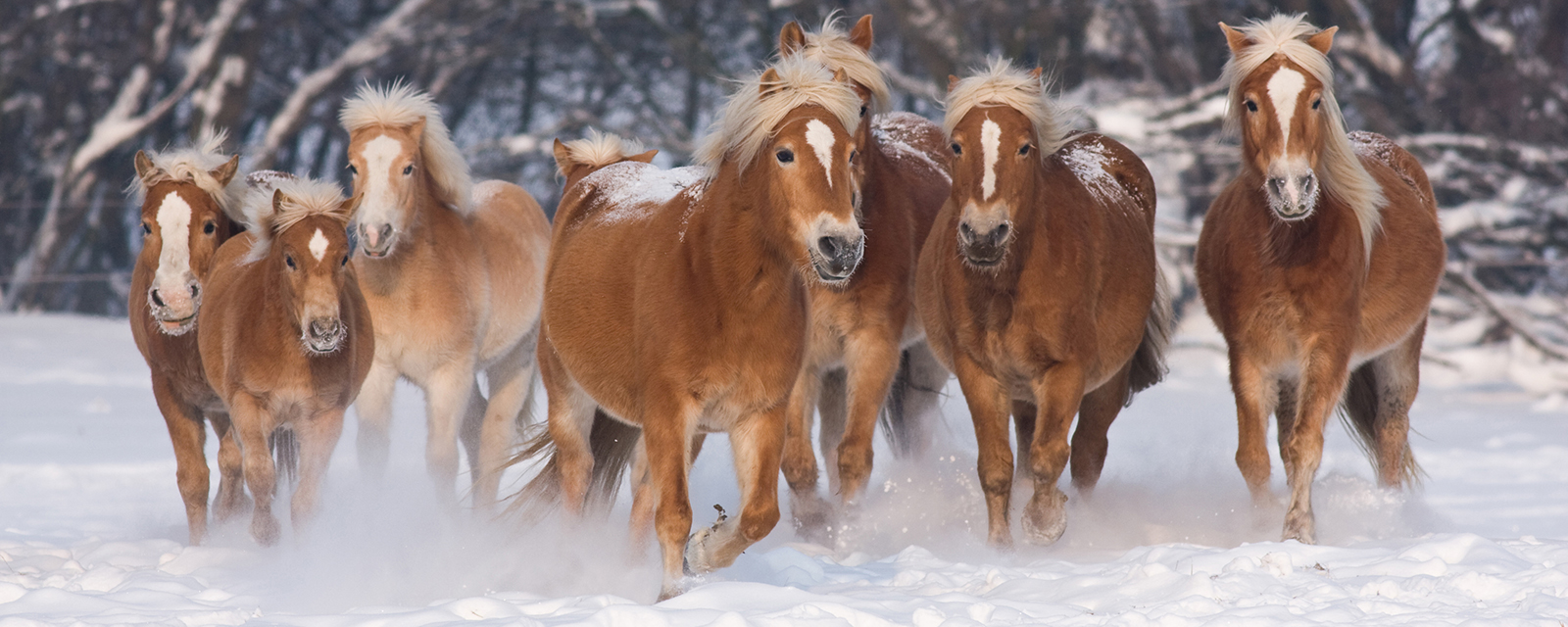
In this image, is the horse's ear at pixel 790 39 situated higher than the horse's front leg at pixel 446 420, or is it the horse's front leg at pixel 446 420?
the horse's ear at pixel 790 39

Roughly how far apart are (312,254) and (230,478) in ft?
3.92

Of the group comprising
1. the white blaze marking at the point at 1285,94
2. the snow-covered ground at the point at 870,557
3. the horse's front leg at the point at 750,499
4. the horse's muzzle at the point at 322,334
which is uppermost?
the white blaze marking at the point at 1285,94

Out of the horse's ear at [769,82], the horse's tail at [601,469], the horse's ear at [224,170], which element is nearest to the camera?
the horse's ear at [769,82]

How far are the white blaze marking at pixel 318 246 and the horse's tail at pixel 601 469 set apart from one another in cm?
112

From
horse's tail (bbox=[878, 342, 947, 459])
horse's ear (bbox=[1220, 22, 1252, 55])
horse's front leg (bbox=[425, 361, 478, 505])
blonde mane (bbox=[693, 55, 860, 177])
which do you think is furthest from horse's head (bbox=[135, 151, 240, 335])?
horse's ear (bbox=[1220, 22, 1252, 55])

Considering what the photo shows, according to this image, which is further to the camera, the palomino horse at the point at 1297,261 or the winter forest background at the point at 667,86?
the winter forest background at the point at 667,86

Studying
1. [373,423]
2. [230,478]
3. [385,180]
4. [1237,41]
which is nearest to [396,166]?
[385,180]

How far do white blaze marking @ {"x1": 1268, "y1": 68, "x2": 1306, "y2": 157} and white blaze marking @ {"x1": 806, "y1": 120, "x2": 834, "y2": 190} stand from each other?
6.47 feet

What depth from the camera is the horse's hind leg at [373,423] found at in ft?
20.5

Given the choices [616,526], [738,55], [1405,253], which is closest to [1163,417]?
[1405,253]

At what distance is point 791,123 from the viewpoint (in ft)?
13.2

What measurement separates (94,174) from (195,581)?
12679 millimetres

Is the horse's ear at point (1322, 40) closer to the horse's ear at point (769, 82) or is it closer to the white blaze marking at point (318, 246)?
the horse's ear at point (769, 82)

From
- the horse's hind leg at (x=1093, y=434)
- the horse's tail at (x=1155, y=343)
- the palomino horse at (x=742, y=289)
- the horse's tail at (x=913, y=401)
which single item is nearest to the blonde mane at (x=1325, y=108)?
the horse's tail at (x=1155, y=343)
